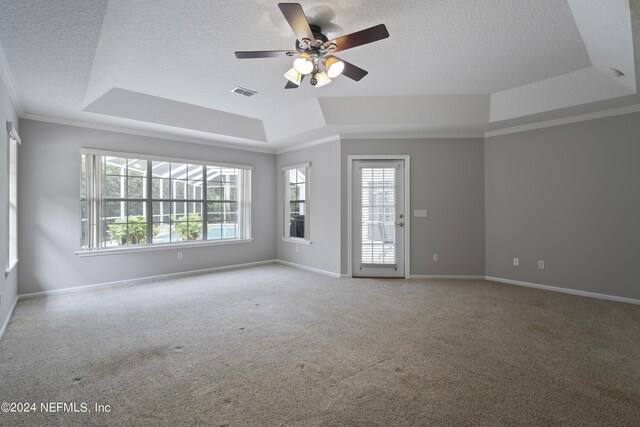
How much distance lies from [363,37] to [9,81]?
11.9ft

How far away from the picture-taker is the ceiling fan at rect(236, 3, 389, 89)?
216 cm

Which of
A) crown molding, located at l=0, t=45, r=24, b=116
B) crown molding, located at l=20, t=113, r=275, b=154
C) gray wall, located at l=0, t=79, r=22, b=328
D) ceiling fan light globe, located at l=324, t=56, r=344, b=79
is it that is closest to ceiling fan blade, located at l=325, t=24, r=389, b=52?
ceiling fan light globe, located at l=324, t=56, r=344, b=79

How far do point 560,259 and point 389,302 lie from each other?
2.73 m

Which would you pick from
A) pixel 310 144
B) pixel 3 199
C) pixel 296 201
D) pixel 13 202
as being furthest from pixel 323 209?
pixel 13 202

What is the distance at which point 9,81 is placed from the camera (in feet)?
10.3

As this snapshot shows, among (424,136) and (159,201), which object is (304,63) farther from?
(159,201)

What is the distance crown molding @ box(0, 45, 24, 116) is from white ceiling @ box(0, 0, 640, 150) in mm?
32

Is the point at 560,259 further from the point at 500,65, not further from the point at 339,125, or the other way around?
the point at 339,125

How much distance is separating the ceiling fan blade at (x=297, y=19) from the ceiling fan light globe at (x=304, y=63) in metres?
0.15

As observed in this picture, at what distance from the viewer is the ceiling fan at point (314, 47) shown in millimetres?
2164

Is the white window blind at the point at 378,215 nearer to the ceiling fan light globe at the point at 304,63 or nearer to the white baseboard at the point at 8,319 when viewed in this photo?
the ceiling fan light globe at the point at 304,63

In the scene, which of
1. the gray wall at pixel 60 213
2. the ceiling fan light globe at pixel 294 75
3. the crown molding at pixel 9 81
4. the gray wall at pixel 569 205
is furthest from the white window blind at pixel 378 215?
the crown molding at pixel 9 81

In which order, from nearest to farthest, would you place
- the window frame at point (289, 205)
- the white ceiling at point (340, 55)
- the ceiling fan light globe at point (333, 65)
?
1. the white ceiling at point (340, 55)
2. the ceiling fan light globe at point (333, 65)
3. the window frame at point (289, 205)

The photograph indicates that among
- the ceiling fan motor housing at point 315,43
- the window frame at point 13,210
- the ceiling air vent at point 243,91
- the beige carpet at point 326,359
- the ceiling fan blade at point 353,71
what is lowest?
the beige carpet at point 326,359
